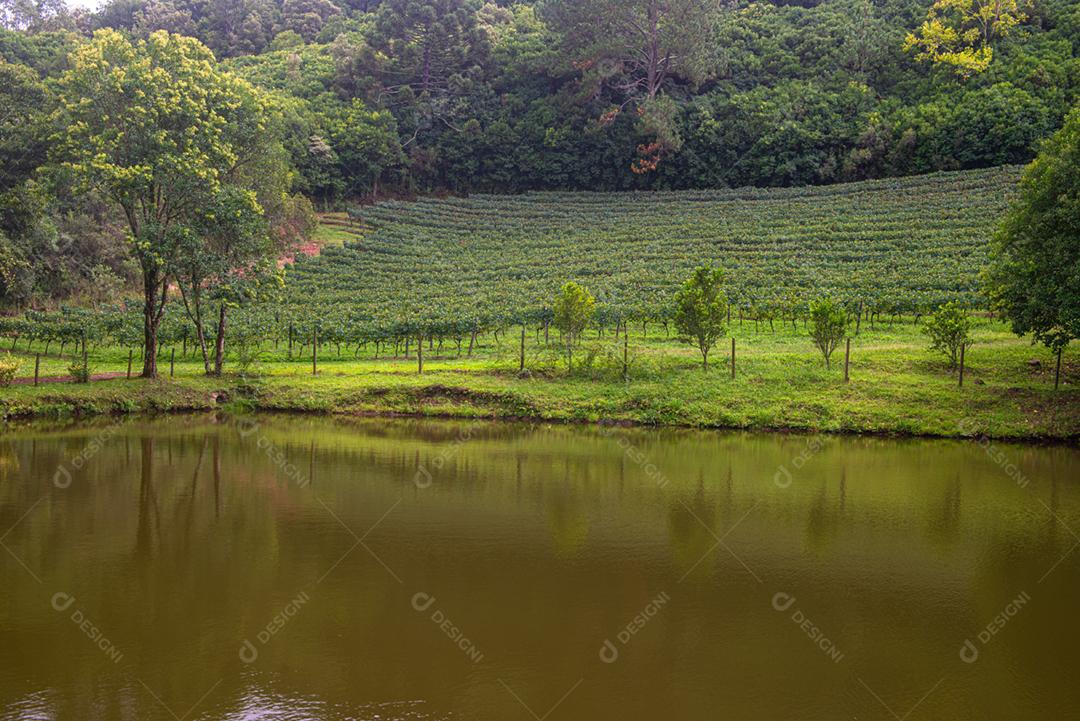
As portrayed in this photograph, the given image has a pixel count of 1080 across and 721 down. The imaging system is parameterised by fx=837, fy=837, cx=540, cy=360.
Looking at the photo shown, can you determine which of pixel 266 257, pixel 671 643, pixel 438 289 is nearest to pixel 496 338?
pixel 266 257

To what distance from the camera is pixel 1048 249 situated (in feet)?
79.9

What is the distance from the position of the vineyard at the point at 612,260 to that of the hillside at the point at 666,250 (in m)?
0.14

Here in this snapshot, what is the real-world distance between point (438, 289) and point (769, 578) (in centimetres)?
3708

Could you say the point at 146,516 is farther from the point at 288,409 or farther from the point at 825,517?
the point at 288,409

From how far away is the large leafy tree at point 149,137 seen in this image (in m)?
27.0

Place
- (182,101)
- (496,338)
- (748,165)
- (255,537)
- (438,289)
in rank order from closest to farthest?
(255,537), (182,101), (496,338), (438,289), (748,165)

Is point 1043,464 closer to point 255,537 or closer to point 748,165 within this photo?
point 255,537

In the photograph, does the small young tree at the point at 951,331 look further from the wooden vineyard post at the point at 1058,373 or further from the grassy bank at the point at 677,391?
the wooden vineyard post at the point at 1058,373

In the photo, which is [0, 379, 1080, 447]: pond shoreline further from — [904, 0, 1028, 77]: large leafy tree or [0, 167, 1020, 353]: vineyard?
[904, 0, 1028, 77]: large leafy tree

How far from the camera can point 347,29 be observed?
9556 centimetres

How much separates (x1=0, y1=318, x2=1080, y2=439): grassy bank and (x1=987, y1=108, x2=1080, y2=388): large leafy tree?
2404mm

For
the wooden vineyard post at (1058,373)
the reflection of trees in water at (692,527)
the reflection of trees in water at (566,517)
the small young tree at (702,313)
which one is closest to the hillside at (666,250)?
the small young tree at (702,313)

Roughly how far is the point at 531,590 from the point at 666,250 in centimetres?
4218

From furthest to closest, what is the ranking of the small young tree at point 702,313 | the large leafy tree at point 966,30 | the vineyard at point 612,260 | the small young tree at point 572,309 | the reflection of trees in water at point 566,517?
the large leafy tree at point 966,30
the vineyard at point 612,260
the small young tree at point 572,309
the small young tree at point 702,313
the reflection of trees in water at point 566,517
